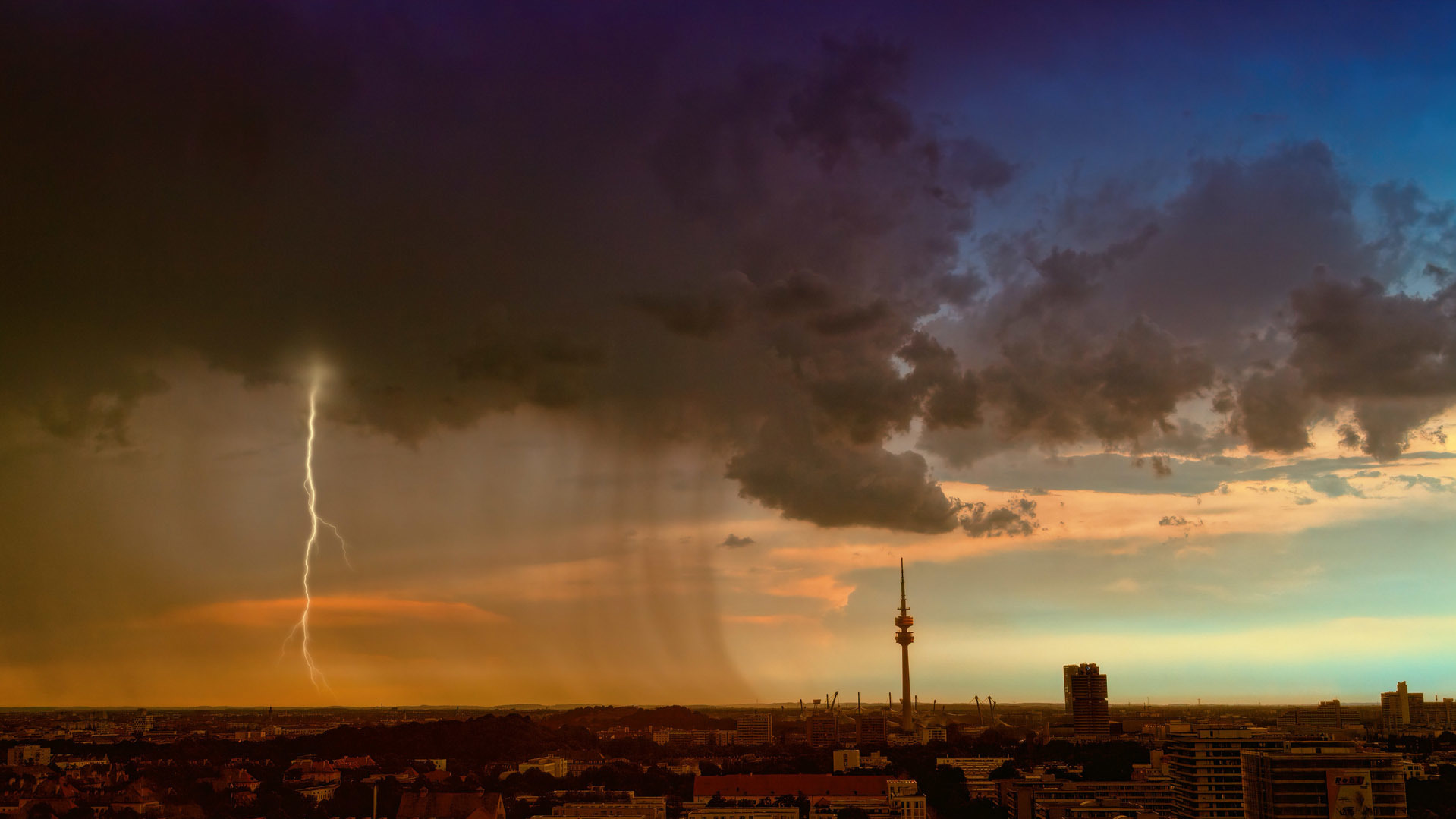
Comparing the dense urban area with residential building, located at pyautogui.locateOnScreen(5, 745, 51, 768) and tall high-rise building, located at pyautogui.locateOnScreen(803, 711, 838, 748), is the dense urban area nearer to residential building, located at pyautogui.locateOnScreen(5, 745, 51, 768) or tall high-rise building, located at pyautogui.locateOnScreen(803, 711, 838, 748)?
residential building, located at pyautogui.locateOnScreen(5, 745, 51, 768)

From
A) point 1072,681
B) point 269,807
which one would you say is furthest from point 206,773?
point 1072,681

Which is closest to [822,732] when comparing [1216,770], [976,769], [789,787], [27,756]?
[976,769]

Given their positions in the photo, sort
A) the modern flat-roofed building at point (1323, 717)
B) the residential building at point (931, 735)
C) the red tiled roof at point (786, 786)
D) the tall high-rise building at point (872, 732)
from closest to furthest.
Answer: the red tiled roof at point (786, 786) → the residential building at point (931, 735) → the tall high-rise building at point (872, 732) → the modern flat-roofed building at point (1323, 717)

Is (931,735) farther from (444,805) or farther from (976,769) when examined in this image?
(444,805)

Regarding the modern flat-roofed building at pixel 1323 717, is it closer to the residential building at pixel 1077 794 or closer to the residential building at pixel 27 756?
the residential building at pixel 1077 794

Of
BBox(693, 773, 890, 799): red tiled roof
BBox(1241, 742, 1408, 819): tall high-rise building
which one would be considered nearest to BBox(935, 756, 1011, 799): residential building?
BBox(693, 773, 890, 799): red tiled roof

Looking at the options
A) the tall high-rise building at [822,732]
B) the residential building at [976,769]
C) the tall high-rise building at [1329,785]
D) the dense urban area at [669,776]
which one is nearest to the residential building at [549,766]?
the dense urban area at [669,776]
